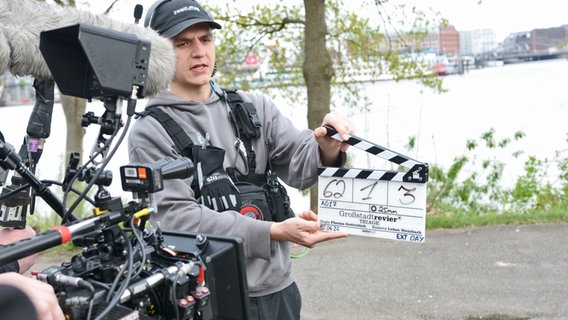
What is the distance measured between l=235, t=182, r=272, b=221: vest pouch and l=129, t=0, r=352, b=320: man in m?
0.10

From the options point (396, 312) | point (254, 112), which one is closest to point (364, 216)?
point (254, 112)

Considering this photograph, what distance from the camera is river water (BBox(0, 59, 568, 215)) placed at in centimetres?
1060

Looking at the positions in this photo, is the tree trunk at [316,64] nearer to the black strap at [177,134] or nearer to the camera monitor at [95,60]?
the black strap at [177,134]

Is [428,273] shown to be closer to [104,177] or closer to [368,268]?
[368,268]

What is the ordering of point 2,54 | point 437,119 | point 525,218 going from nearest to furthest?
1. point 2,54
2. point 525,218
3. point 437,119

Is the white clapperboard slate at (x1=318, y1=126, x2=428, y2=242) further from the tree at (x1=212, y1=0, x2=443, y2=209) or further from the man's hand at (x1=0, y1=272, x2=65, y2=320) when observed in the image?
the tree at (x1=212, y1=0, x2=443, y2=209)

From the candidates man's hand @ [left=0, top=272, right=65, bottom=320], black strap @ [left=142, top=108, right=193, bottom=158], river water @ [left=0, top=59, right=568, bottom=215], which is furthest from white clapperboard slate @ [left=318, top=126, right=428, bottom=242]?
river water @ [left=0, top=59, right=568, bottom=215]

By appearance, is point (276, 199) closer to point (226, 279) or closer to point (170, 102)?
point (170, 102)

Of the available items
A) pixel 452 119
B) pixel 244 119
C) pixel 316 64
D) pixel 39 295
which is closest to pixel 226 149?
pixel 244 119

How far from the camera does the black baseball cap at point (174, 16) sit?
2785 millimetres

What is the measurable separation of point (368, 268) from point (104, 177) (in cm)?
477

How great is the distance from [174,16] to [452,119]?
46.3 ft

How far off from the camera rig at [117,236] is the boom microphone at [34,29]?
0.19ft

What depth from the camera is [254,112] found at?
2.90 metres
